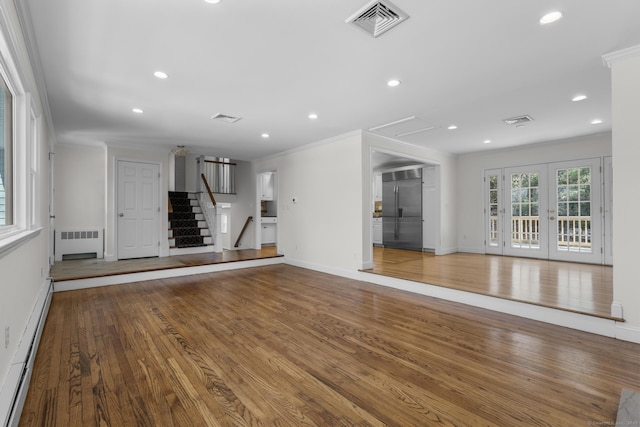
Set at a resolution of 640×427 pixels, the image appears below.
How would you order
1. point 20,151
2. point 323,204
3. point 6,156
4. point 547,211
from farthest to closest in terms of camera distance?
point 547,211 → point 323,204 → point 20,151 → point 6,156

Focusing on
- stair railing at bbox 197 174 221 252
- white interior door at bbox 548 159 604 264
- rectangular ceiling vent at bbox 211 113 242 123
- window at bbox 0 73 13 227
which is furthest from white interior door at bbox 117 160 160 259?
white interior door at bbox 548 159 604 264

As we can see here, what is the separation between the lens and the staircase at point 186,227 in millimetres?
7371

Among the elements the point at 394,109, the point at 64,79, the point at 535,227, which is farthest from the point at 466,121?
the point at 64,79

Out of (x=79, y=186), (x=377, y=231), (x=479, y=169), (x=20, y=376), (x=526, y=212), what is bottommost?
(x=20, y=376)

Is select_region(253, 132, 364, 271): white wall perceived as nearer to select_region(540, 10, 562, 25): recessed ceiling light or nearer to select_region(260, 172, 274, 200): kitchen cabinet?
select_region(260, 172, 274, 200): kitchen cabinet

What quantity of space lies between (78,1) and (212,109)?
2.18m

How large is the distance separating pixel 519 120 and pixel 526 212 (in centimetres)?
287

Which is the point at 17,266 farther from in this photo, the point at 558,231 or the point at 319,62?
the point at 558,231

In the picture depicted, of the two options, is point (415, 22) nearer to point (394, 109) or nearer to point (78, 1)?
point (394, 109)

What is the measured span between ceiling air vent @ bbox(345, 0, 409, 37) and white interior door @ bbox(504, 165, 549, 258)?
5.93m

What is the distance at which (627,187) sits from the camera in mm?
2754

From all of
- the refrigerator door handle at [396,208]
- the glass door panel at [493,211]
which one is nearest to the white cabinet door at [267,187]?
the refrigerator door handle at [396,208]

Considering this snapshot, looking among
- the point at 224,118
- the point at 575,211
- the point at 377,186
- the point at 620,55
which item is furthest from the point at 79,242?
the point at 575,211

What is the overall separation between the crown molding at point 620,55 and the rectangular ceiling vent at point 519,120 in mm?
1817
